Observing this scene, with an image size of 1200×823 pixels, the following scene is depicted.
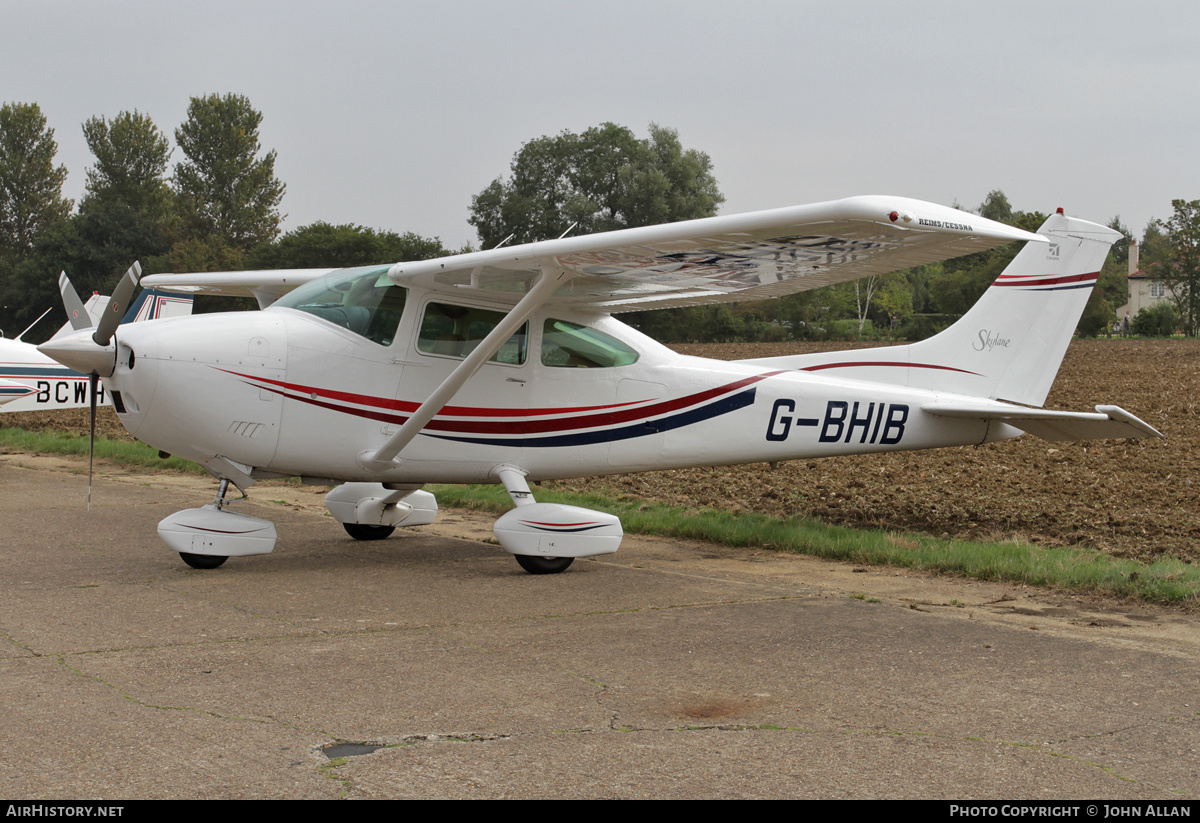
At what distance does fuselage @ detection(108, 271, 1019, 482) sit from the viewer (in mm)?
7457

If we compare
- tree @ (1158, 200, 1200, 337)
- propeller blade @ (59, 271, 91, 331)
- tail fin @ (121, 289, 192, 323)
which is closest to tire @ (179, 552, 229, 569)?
propeller blade @ (59, 271, 91, 331)

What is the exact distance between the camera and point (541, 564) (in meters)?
7.94

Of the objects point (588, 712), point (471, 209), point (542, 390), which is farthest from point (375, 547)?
point (471, 209)

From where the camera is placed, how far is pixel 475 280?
7.87 m

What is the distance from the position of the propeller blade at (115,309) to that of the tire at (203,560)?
1.67 m

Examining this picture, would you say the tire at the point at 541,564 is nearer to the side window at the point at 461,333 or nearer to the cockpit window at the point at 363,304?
the side window at the point at 461,333

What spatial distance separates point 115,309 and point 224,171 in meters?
77.6

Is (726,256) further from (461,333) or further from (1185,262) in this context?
(1185,262)

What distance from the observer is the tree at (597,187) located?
60.4m

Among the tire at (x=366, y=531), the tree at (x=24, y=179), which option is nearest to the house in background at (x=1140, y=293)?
the tree at (x=24, y=179)

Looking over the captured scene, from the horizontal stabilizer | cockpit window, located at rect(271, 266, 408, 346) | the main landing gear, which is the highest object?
cockpit window, located at rect(271, 266, 408, 346)

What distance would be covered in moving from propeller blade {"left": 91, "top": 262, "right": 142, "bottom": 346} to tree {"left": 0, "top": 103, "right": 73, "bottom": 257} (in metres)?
79.7

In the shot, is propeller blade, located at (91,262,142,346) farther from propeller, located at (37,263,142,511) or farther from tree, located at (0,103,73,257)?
tree, located at (0,103,73,257)

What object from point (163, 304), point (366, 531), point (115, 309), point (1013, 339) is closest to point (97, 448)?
point (163, 304)
